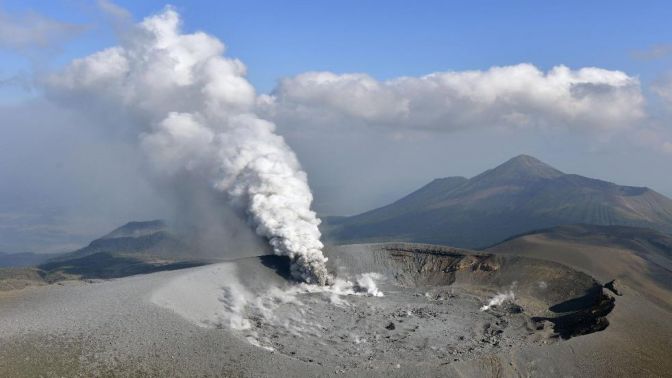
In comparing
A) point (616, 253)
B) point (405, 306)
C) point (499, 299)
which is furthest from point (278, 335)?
point (616, 253)

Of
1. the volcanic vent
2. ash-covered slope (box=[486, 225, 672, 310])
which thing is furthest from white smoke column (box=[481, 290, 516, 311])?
ash-covered slope (box=[486, 225, 672, 310])

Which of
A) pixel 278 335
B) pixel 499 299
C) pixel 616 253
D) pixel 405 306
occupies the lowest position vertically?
pixel 499 299

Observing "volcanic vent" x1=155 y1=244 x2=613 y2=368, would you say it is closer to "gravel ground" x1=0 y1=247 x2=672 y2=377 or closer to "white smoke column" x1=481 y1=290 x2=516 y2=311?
"white smoke column" x1=481 y1=290 x2=516 y2=311

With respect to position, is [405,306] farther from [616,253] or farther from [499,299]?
[616,253]

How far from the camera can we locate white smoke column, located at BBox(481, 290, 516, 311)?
62650 mm

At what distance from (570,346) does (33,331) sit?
41.3 m

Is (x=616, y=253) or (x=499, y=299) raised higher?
(x=616, y=253)

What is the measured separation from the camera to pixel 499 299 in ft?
212

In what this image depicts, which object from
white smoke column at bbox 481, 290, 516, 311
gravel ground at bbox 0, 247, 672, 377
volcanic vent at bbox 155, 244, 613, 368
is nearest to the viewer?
gravel ground at bbox 0, 247, 672, 377

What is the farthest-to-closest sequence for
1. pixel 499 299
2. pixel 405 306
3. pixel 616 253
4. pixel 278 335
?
pixel 616 253 < pixel 499 299 < pixel 405 306 < pixel 278 335

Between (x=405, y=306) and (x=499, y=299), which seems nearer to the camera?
(x=405, y=306)

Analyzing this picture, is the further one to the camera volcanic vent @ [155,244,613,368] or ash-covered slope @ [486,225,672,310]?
ash-covered slope @ [486,225,672,310]

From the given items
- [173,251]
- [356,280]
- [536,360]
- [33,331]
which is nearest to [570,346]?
[536,360]

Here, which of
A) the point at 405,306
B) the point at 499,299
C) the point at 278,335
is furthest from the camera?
the point at 499,299
